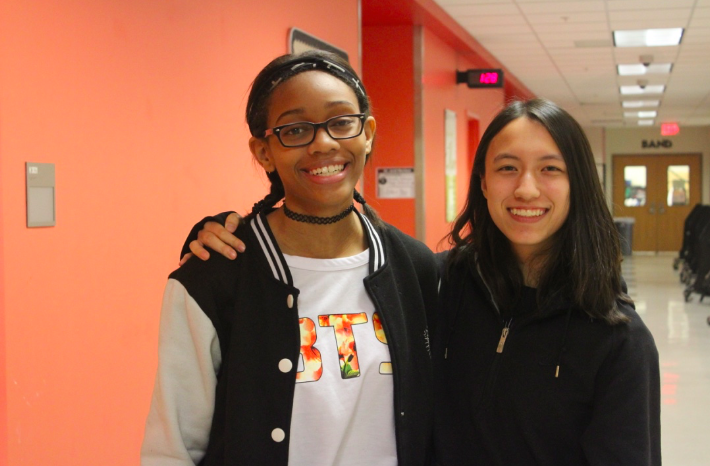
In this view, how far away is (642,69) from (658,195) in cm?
940

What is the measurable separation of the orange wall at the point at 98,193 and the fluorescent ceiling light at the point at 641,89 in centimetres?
996

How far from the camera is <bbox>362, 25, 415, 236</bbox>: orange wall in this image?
6781mm

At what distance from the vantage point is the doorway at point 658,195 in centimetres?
1842

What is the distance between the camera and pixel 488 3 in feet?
21.3

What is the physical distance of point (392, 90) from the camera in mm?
6801

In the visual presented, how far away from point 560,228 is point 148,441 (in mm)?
941

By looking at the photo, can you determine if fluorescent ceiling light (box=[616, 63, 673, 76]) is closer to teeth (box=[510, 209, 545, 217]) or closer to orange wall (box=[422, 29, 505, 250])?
orange wall (box=[422, 29, 505, 250])

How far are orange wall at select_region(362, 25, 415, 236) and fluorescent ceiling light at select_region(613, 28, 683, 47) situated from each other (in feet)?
8.15

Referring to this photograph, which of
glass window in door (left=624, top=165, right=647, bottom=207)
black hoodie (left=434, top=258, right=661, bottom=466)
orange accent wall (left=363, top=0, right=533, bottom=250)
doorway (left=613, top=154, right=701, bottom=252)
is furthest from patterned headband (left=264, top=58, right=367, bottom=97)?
glass window in door (left=624, top=165, right=647, bottom=207)

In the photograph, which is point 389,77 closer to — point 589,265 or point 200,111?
point 200,111

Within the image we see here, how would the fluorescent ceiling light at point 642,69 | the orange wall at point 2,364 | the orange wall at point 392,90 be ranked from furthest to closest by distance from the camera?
the fluorescent ceiling light at point 642,69, the orange wall at point 392,90, the orange wall at point 2,364

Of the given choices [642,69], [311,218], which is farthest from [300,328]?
[642,69]

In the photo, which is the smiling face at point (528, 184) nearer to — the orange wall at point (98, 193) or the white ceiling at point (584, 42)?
the orange wall at point (98, 193)

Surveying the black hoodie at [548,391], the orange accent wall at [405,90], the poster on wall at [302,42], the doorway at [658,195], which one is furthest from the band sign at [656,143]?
the black hoodie at [548,391]
